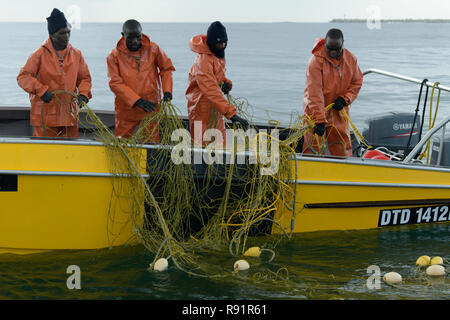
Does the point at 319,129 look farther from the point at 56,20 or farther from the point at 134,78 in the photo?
the point at 56,20

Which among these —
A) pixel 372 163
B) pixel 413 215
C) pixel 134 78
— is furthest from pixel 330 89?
pixel 134 78

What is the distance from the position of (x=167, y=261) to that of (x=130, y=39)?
1896 mm

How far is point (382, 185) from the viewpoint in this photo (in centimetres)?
509

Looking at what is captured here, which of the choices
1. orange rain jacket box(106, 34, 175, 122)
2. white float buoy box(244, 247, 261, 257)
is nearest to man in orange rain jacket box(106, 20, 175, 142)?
orange rain jacket box(106, 34, 175, 122)

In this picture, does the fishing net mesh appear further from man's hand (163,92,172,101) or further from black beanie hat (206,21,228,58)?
black beanie hat (206,21,228,58)

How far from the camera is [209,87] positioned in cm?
498

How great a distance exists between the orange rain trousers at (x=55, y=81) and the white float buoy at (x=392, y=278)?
2863 mm

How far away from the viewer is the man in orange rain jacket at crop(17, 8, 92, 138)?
5004 mm

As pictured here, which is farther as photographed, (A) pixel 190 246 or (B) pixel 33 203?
(A) pixel 190 246

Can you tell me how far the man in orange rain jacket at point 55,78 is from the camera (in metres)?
5.00

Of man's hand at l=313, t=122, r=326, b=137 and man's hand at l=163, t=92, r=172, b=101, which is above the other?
man's hand at l=163, t=92, r=172, b=101

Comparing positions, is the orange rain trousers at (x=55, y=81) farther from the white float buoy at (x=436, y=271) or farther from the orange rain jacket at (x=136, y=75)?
the white float buoy at (x=436, y=271)
